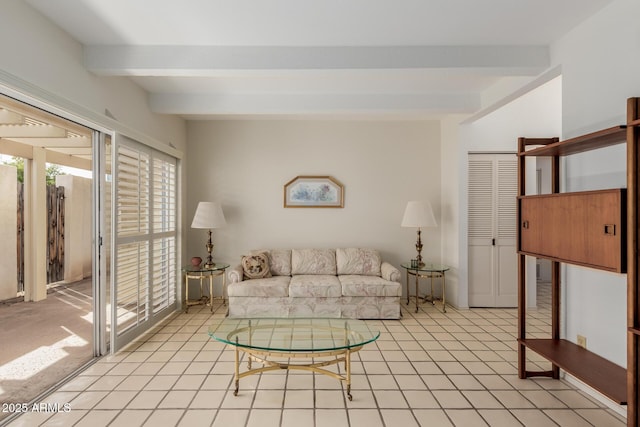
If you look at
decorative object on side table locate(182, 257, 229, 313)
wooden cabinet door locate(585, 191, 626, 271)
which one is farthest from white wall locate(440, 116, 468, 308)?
decorative object on side table locate(182, 257, 229, 313)

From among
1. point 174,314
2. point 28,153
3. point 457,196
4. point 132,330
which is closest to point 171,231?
point 174,314

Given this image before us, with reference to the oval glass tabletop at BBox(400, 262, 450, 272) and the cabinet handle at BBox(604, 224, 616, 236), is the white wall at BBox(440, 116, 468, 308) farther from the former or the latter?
the cabinet handle at BBox(604, 224, 616, 236)

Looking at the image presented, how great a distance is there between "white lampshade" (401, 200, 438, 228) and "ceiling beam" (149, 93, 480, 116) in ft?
4.14

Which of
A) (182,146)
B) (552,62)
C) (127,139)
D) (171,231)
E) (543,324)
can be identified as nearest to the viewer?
(552,62)

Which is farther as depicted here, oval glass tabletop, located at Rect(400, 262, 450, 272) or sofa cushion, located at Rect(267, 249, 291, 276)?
sofa cushion, located at Rect(267, 249, 291, 276)

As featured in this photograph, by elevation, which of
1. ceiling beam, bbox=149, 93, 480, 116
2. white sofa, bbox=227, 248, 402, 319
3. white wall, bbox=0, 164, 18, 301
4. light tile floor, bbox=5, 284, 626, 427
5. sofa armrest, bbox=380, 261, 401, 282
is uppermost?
ceiling beam, bbox=149, 93, 480, 116

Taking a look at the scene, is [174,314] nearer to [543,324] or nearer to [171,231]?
[171,231]

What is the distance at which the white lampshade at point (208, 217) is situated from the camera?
4543mm

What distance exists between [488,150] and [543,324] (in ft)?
7.64

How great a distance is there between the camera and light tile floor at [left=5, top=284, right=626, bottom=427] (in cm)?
223

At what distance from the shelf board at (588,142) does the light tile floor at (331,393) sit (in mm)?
1796

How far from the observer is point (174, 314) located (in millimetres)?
4590

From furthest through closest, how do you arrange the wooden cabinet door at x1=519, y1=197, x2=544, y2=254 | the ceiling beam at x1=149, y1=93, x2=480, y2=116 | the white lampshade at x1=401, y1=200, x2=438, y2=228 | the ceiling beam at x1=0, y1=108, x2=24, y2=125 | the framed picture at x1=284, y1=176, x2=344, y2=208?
the framed picture at x1=284, y1=176, x2=344, y2=208
the white lampshade at x1=401, y1=200, x2=438, y2=228
the ceiling beam at x1=149, y1=93, x2=480, y2=116
the ceiling beam at x1=0, y1=108, x2=24, y2=125
the wooden cabinet door at x1=519, y1=197, x2=544, y2=254

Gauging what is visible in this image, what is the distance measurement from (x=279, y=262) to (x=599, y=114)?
3.76 meters
